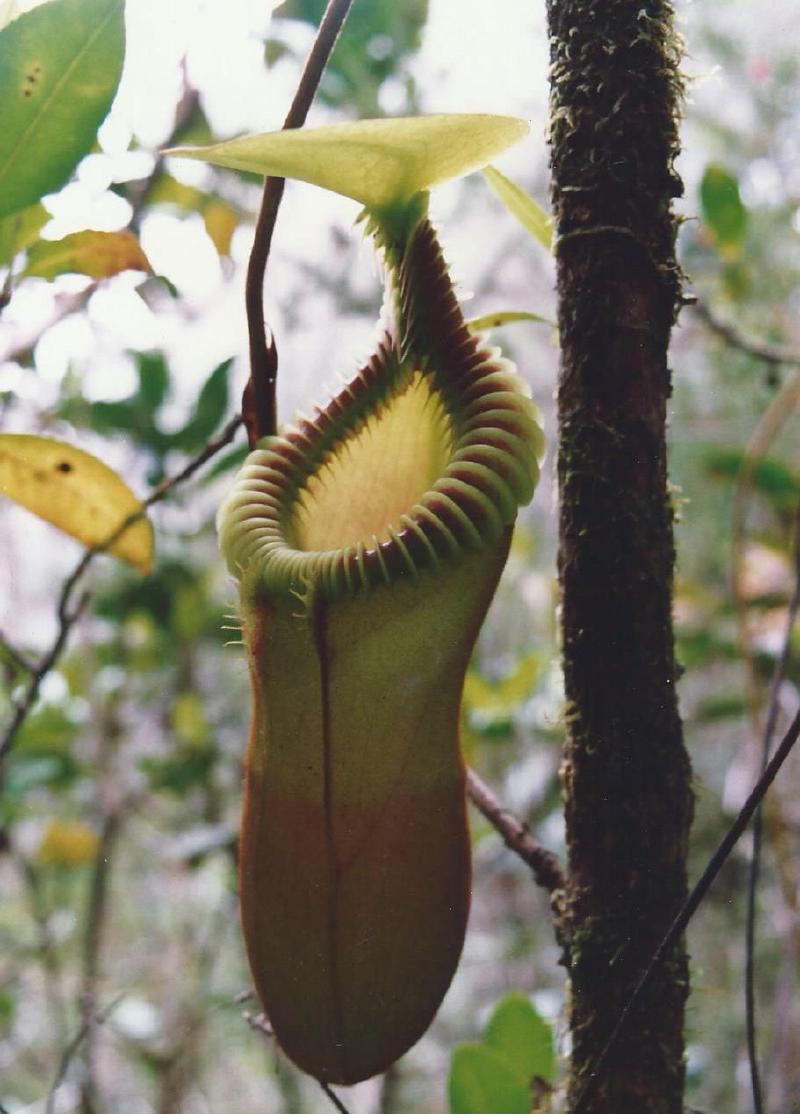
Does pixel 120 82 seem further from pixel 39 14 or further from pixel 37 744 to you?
pixel 37 744

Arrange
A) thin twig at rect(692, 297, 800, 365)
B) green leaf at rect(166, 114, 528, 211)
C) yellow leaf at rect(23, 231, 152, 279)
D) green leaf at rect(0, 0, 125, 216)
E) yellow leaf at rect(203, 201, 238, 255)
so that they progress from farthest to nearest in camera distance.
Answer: thin twig at rect(692, 297, 800, 365)
yellow leaf at rect(203, 201, 238, 255)
yellow leaf at rect(23, 231, 152, 279)
green leaf at rect(0, 0, 125, 216)
green leaf at rect(166, 114, 528, 211)

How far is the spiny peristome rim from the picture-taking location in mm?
530

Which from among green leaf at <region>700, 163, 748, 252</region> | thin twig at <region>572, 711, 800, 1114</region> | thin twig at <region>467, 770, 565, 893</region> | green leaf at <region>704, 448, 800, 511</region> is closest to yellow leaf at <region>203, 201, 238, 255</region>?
green leaf at <region>700, 163, 748, 252</region>

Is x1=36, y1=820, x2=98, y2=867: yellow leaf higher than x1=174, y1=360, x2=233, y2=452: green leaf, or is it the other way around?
x1=174, y1=360, x2=233, y2=452: green leaf

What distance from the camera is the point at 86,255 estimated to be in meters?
0.73

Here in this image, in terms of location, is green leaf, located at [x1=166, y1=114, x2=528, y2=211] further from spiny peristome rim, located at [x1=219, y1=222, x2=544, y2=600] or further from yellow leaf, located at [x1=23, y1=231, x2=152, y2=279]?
yellow leaf, located at [x1=23, y1=231, x2=152, y2=279]

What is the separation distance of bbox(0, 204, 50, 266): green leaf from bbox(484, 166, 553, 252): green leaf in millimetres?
364

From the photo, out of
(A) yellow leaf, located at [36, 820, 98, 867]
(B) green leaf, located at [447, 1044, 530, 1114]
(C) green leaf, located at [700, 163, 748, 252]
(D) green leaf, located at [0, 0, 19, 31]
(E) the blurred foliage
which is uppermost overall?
(E) the blurred foliage

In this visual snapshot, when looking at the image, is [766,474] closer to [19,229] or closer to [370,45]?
[370,45]

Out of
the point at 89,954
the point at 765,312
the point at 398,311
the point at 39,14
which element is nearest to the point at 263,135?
the point at 398,311

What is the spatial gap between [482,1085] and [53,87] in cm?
83

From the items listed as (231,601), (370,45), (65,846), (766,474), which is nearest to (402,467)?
(231,601)

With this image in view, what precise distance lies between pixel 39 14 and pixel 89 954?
1578 millimetres

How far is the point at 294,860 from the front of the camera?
1.80ft
